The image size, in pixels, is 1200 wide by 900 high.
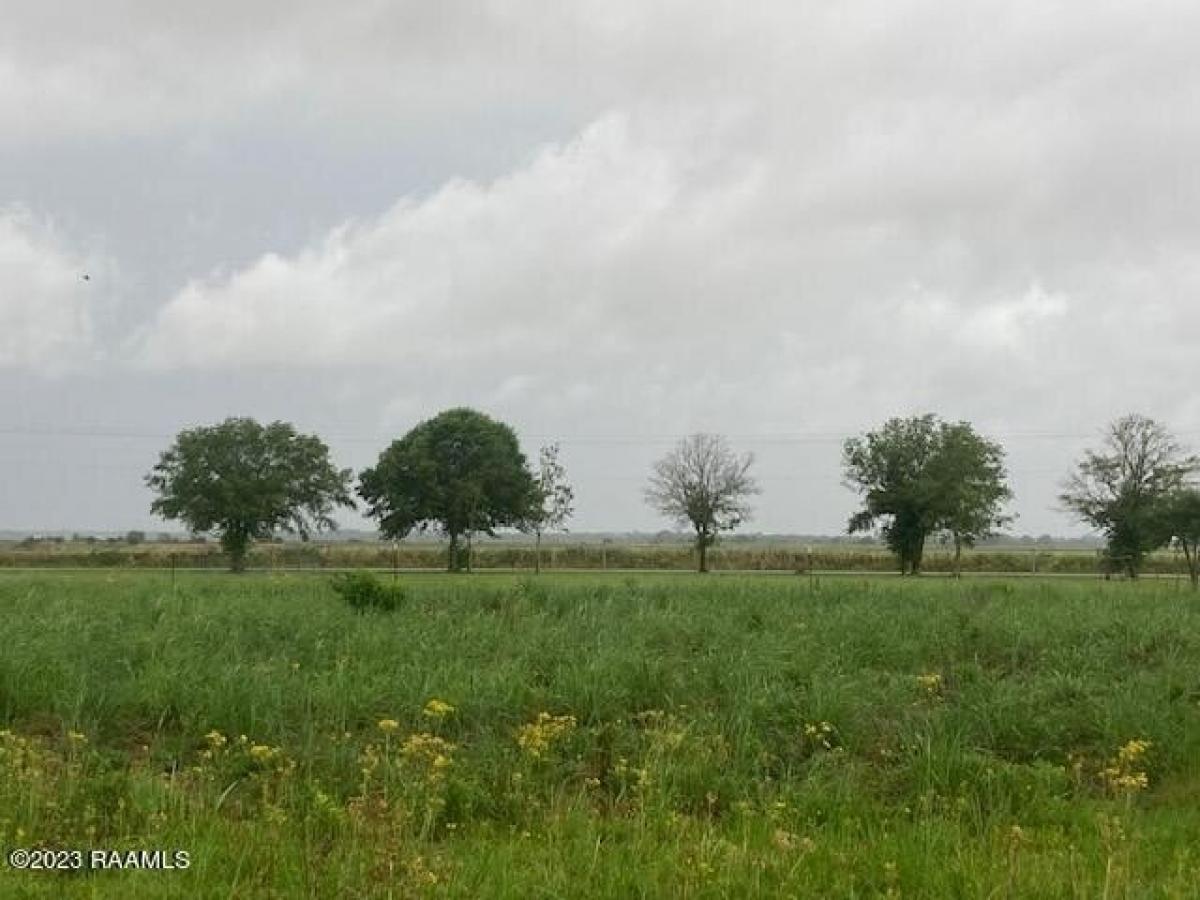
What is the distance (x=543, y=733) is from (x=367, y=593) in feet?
29.1

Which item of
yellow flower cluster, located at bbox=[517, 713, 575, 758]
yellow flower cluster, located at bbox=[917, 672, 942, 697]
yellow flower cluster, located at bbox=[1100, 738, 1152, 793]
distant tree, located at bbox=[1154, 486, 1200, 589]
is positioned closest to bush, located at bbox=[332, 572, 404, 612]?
yellow flower cluster, located at bbox=[517, 713, 575, 758]

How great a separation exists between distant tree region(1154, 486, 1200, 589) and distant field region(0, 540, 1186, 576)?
9.61 metres

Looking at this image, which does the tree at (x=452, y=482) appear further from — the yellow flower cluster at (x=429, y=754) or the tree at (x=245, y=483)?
the yellow flower cluster at (x=429, y=754)

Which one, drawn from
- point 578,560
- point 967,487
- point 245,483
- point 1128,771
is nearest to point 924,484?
point 967,487

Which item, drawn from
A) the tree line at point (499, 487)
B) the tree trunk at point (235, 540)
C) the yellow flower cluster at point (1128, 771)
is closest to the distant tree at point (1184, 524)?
the tree line at point (499, 487)

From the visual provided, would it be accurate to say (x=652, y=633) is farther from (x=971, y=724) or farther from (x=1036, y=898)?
(x=1036, y=898)

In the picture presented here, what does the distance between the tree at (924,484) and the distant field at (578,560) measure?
2347 mm

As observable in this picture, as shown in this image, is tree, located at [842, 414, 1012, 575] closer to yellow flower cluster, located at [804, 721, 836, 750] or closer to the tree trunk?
the tree trunk

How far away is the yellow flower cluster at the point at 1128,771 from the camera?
22.6ft

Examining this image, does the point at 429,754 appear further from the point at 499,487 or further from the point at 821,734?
the point at 499,487

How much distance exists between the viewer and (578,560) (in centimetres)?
6906

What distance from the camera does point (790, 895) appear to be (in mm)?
4938

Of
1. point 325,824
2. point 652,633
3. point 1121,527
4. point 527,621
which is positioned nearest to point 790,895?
point 325,824

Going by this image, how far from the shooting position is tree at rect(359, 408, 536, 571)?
75.8 m
